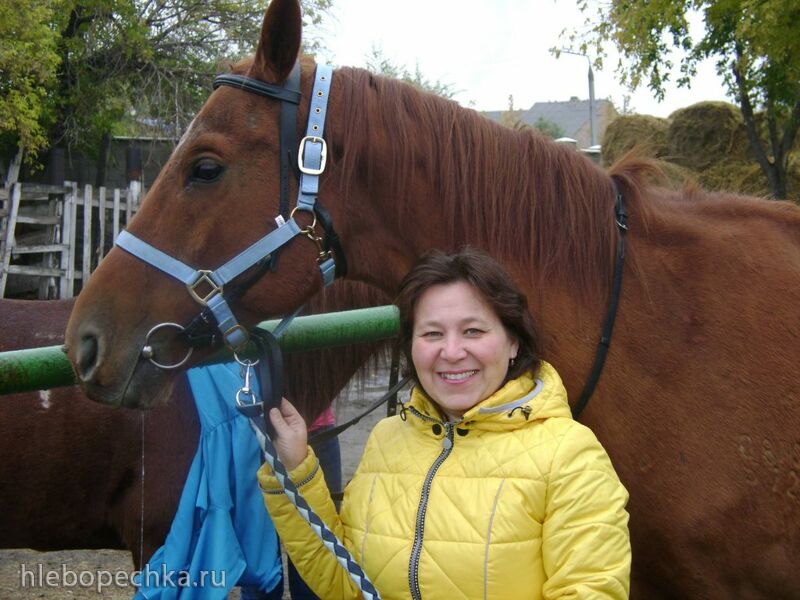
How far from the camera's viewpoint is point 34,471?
2.51m

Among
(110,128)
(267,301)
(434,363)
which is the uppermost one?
(110,128)

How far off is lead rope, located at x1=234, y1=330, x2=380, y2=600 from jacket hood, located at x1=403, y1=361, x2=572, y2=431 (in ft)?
1.09

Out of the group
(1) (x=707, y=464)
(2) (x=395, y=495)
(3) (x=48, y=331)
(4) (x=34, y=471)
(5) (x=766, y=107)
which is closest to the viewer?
(2) (x=395, y=495)

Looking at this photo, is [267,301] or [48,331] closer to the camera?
[267,301]

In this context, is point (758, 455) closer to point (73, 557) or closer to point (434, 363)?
point (434, 363)

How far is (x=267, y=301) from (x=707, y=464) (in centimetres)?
117

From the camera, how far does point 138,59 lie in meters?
13.1

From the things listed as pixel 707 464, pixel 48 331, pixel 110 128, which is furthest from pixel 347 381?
pixel 110 128

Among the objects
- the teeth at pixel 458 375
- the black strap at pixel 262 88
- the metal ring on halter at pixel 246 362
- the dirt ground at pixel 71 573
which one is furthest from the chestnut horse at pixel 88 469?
the teeth at pixel 458 375

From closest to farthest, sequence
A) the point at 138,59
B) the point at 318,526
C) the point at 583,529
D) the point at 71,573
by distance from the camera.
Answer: the point at 583,529 → the point at 318,526 → the point at 71,573 → the point at 138,59

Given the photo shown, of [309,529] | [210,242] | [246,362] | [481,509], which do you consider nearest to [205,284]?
[210,242]

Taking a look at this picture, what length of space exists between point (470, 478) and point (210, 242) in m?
0.86

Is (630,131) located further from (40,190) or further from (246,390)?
(246,390)

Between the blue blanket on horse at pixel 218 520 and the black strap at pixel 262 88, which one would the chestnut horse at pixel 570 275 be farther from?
the blue blanket on horse at pixel 218 520
